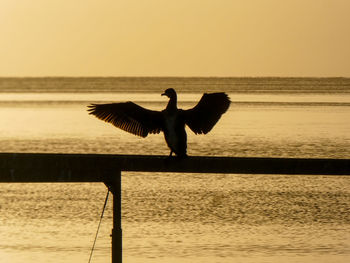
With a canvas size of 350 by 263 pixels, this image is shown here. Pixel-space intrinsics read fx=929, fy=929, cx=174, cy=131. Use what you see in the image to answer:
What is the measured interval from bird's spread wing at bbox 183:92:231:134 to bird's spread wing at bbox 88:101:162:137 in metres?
0.26

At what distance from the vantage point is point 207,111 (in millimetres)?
7090

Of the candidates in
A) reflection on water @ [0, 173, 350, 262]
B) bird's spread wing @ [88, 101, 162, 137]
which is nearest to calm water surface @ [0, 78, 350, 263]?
reflection on water @ [0, 173, 350, 262]

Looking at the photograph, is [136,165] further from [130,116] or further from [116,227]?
[130,116]

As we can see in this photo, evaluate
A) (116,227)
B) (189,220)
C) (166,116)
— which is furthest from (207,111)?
(189,220)

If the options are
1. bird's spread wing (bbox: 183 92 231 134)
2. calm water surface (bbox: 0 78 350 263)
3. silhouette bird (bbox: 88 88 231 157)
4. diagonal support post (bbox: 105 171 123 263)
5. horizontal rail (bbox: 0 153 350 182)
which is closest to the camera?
horizontal rail (bbox: 0 153 350 182)

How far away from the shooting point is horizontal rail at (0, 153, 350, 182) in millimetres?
5637

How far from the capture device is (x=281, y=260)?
1191cm

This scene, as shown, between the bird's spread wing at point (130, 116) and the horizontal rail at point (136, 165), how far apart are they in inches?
49.1

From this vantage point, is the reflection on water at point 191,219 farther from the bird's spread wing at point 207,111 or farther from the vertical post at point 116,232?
the vertical post at point 116,232

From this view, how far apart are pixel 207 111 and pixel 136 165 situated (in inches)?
59.0

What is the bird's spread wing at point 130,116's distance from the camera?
6969 millimetres

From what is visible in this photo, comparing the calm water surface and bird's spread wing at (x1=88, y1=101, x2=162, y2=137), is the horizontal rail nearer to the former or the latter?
bird's spread wing at (x1=88, y1=101, x2=162, y2=137)

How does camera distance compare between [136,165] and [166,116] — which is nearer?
[136,165]

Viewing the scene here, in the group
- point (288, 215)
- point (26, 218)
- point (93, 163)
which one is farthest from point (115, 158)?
point (288, 215)
